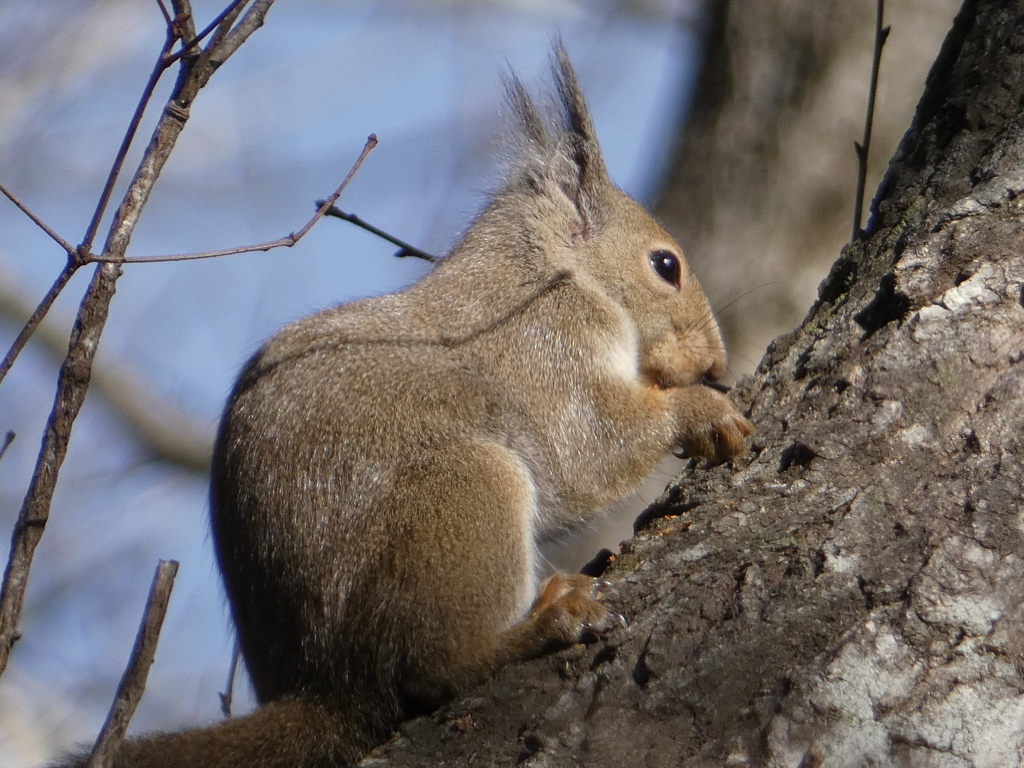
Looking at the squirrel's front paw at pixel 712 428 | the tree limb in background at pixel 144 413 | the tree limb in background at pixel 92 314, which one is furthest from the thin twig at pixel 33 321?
the tree limb in background at pixel 144 413

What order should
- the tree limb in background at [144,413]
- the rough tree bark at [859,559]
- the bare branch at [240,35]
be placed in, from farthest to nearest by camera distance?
the tree limb in background at [144,413] < the bare branch at [240,35] < the rough tree bark at [859,559]

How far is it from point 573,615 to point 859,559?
0.60 m

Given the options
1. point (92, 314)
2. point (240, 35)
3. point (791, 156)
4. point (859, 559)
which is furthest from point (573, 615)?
point (791, 156)

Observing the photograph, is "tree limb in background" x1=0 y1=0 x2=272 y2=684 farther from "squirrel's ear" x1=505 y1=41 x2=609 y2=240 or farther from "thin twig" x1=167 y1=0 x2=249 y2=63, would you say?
"squirrel's ear" x1=505 y1=41 x2=609 y2=240

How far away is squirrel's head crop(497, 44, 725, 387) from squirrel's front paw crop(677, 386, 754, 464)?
42 cm

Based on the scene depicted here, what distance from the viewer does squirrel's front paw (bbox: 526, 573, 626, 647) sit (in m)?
2.29

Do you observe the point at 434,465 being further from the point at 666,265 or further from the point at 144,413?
the point at 144,413

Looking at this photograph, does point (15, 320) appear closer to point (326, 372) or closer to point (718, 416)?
point (326, 372)

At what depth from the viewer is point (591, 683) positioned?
216 centimetres

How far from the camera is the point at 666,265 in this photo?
156 inches

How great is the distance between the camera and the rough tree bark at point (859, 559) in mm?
1934

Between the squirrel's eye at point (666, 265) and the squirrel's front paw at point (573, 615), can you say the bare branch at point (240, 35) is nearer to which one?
the squirrel's front paw at point (573, 615)

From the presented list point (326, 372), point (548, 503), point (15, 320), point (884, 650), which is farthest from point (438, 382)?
point (15, 320)

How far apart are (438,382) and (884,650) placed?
1503 mm
